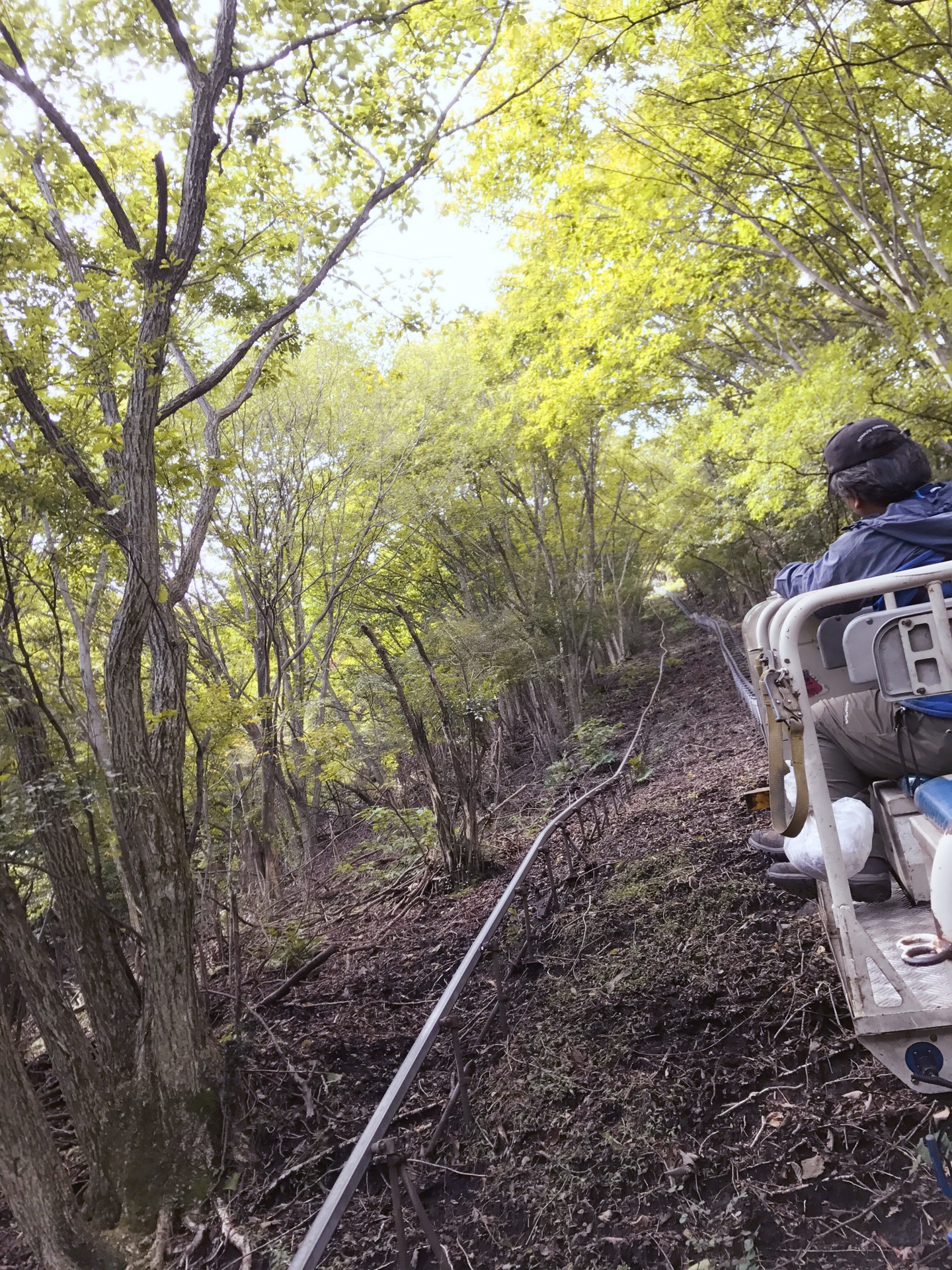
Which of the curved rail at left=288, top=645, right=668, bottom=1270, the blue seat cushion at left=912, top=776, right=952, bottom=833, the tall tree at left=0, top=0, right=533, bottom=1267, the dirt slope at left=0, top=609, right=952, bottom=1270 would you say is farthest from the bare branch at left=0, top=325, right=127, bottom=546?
the blue seat cushion at left=912, top=776, right=952, bottom=833

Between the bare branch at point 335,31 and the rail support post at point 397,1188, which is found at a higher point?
the bare branch at point 335,31

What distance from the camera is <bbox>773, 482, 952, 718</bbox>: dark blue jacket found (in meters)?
2.29

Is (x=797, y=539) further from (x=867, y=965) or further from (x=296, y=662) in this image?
(x=867, y=965)

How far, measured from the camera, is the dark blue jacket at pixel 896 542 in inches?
90.2

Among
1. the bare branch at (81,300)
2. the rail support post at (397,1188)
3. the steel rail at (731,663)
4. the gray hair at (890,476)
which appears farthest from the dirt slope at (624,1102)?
the bare branch at (81,300)

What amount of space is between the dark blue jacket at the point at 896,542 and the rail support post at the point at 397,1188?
1.93 meters

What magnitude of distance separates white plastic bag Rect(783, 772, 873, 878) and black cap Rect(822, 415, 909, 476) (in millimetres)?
1099

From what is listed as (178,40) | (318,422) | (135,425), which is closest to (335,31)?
(178,40)

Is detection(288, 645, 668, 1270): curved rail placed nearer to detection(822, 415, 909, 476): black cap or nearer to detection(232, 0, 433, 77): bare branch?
detection(822, 415, 909, 476): black cap

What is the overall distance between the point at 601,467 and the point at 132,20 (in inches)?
616

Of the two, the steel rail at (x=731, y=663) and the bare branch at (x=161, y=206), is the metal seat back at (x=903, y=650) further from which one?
the bare branch at (x=161, y=206)

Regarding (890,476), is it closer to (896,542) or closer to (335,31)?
(896,542)

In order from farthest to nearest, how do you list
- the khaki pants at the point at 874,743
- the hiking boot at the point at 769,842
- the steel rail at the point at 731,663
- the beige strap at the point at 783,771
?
the steel rail at the point at 731,663
the hiking boot at the point at 769,842
the khaki pants at the point at 874,743
the beige strap at the point at 783,771

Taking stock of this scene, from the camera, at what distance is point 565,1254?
2.49 metres
